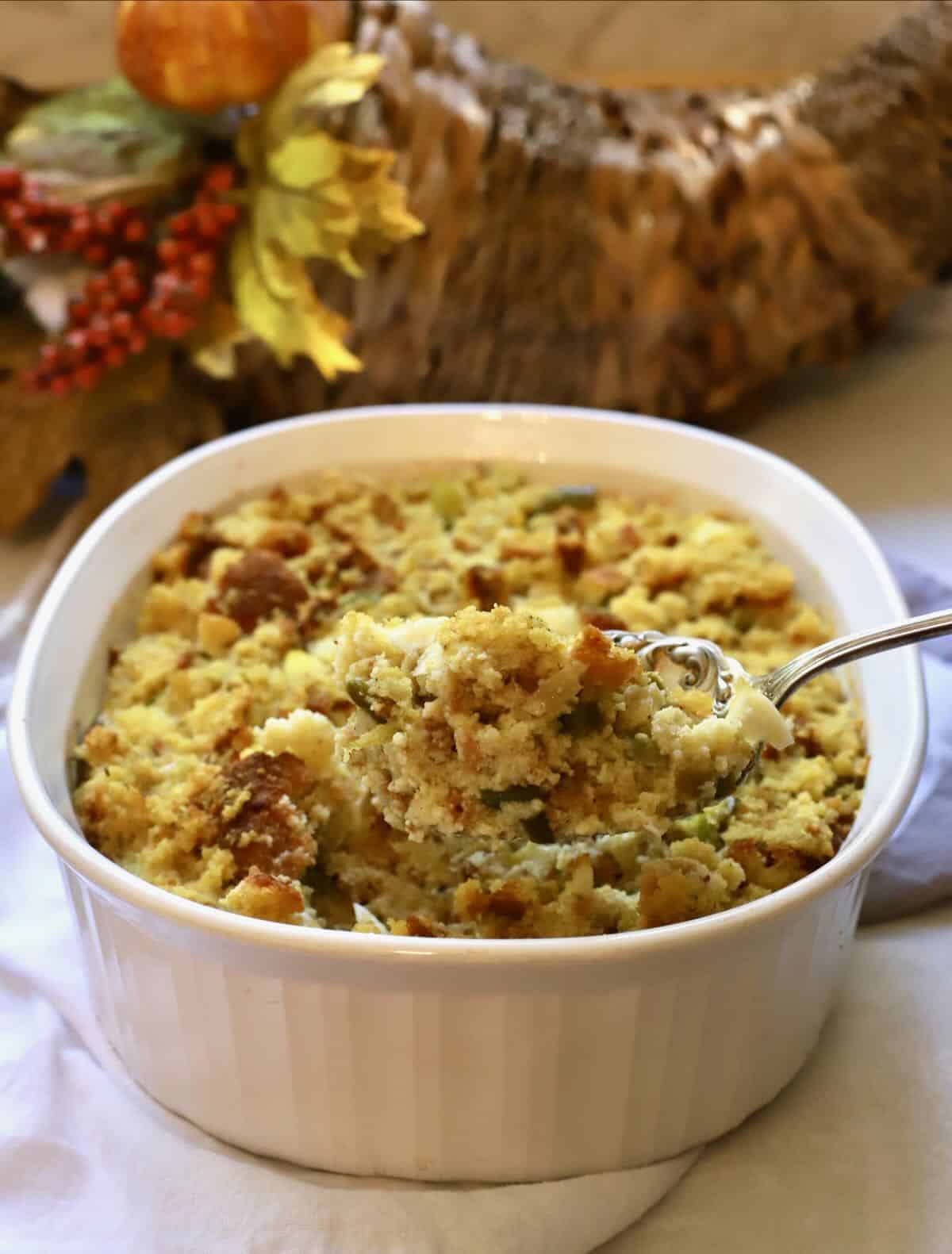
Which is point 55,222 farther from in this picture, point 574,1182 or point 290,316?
point 574,1182

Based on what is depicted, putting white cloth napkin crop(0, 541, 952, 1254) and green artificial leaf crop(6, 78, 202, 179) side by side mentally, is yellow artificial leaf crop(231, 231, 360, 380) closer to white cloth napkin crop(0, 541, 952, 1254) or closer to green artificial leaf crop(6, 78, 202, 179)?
green artificial leaf crop(6, 78, 202, 179)

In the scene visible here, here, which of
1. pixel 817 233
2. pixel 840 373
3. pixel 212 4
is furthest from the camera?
pixel 840 373


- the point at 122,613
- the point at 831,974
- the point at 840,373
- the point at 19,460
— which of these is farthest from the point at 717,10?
the point at 831,974

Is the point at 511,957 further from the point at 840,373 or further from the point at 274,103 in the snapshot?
the point at 840,373

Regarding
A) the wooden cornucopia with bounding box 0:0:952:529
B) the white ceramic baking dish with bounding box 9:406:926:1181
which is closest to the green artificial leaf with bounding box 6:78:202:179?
the wooden cornucopia with bounding box 0:0:952:529

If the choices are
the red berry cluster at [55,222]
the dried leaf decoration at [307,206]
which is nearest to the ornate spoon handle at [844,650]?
the dried leaf decoration at [307,206]

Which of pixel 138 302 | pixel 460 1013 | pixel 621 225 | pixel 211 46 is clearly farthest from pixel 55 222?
pixel 460 1013

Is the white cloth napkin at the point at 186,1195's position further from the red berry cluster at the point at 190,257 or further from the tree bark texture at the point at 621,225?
the tree bark texture at the point at 621,225
